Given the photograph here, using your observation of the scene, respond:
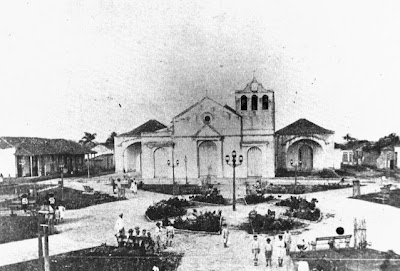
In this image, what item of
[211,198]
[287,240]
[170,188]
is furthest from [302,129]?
[170,188]

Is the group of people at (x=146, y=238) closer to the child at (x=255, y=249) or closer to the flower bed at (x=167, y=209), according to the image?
the flower bed at (x=167, y=209)

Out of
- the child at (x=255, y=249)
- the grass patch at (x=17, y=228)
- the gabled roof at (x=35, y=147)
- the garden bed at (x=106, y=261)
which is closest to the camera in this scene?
A: the garden bed at (x=106, y=261)

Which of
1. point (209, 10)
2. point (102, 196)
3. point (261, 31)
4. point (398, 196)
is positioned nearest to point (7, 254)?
point (102, 196)

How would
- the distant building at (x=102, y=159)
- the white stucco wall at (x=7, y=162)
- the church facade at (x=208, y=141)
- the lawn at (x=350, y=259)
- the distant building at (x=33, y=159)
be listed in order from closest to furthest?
the lawn at (x=350, y=259), the church facade at (x=208, y=141), the distant building at (x=102, y=159), the distant building at (x=33, y=159), the white stucco wall at (x=7, y=162)

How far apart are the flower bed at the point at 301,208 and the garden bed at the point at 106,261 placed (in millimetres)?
3276

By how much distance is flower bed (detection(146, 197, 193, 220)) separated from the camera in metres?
9.16

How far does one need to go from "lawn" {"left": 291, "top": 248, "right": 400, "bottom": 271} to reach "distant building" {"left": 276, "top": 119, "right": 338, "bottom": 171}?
3.42 m

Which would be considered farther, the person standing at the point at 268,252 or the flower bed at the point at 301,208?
the flower bed at the point at 301,208

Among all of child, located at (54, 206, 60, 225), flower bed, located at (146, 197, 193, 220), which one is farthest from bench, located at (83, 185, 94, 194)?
flower bed, located at (146, 197, 193, 220)

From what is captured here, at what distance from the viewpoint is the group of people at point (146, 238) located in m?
7.64

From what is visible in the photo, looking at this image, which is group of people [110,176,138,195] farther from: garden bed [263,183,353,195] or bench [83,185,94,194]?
garden bed [263,183,353,195]

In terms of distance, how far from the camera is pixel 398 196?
9766mm

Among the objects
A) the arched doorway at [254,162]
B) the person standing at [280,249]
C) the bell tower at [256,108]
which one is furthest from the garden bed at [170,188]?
the person standing at [280,249]

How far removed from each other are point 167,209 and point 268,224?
2.60 m
